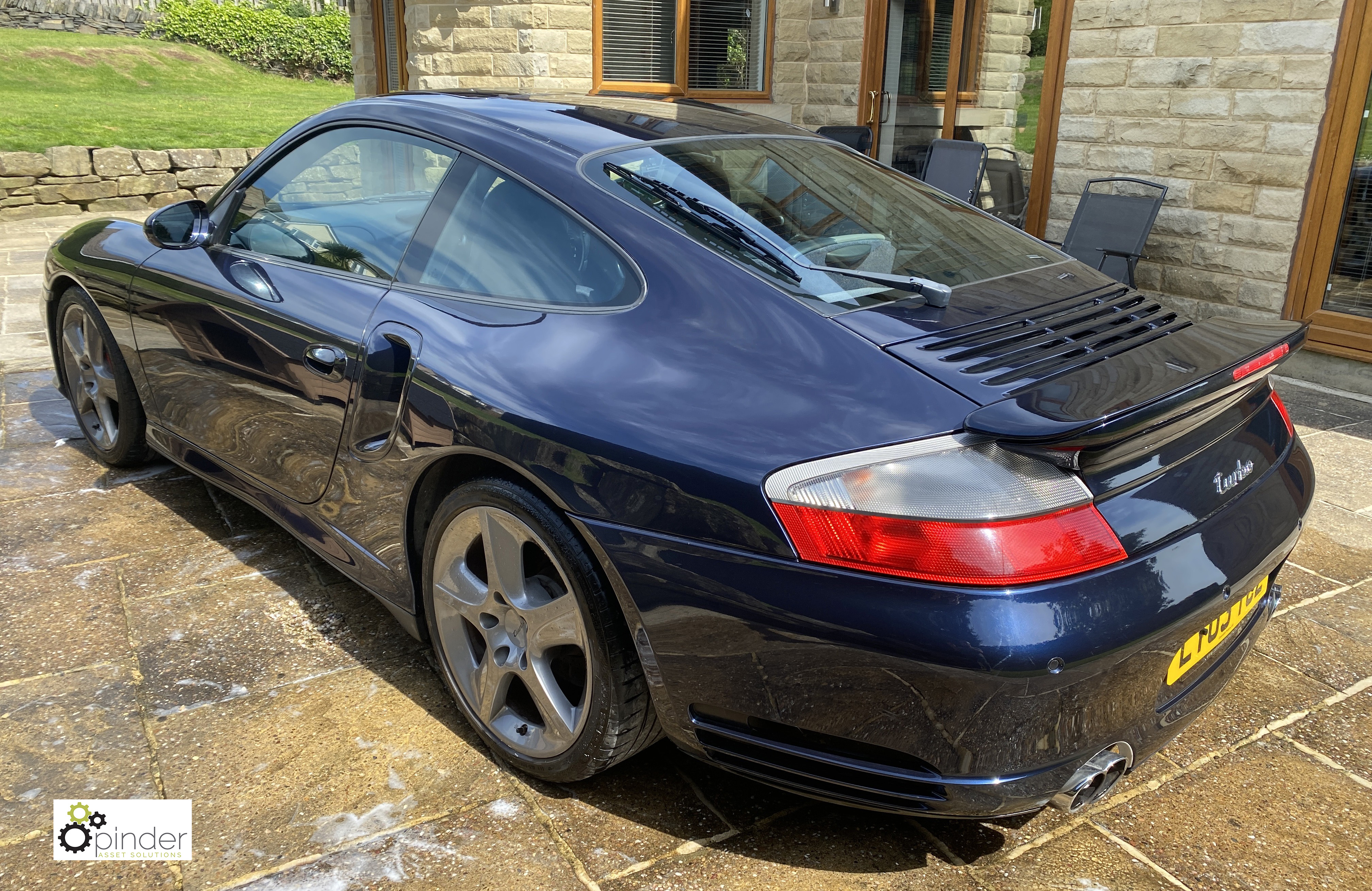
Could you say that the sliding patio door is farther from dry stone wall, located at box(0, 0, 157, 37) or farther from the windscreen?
dry stone wall, located at box(0, 0, 157, 37)

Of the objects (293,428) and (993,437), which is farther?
(293,428)

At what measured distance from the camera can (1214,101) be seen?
20.7ft

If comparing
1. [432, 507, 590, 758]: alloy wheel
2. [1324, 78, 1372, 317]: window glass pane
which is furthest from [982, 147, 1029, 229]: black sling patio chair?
[432, 507, 590, 758]: alloy wheel

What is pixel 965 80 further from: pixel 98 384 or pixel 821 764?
pixel 821 764

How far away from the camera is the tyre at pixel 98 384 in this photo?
3.84 metres

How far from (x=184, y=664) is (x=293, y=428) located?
713 mm

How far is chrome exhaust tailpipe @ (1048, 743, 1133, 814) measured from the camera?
1.86 metres

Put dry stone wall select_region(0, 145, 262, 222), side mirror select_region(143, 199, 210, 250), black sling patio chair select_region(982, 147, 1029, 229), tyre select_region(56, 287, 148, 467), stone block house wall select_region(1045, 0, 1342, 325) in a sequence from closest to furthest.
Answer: side mirror select_region(143, 199, 210, 250) < tyre select_region(56, 287, 148, 467) < stone block house wall select_region(1045, 0, 1342, 325) < black sling patio chair select_region(982, 147, 1029, 229) < dry stone wall select_region(0, 145, 262, 222)

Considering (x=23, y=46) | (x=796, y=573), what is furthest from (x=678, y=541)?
(x=23, y=46)

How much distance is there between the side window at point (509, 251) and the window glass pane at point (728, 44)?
326 inches

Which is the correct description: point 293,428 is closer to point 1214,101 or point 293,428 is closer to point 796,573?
point 796,573

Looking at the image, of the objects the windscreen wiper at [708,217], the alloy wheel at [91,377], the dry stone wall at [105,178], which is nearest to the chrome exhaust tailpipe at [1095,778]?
the windscreen wiper at [708,217]

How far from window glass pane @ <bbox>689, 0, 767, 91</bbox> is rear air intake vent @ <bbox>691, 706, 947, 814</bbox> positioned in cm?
929

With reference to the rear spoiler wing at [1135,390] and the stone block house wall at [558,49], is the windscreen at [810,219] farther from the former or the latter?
the stone block house wall at [558,49]
